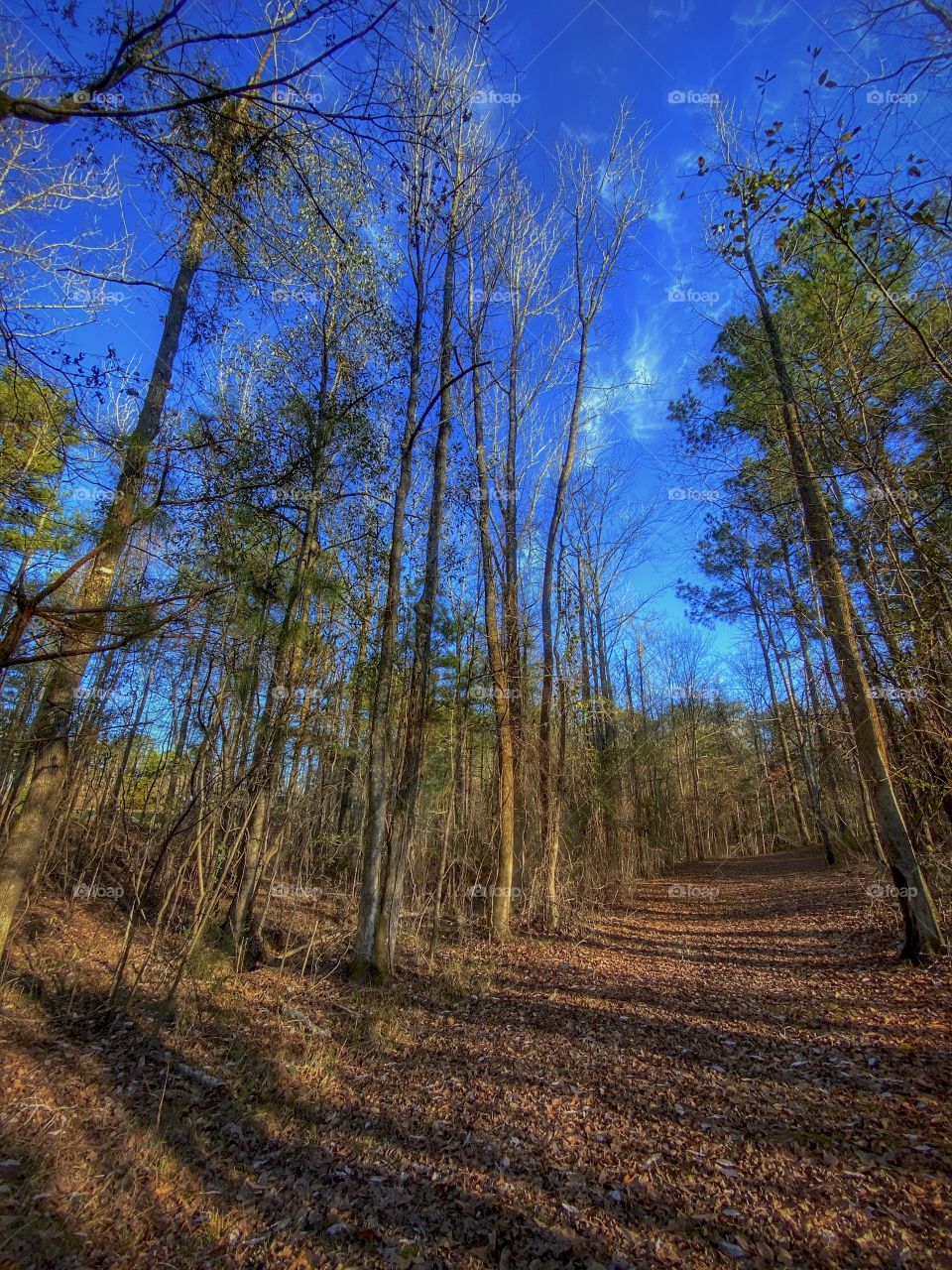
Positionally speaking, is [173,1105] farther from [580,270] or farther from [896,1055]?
[580,270]

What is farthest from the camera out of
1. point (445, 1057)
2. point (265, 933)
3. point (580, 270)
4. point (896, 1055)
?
point (580, 270)

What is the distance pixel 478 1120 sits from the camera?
3172 mm

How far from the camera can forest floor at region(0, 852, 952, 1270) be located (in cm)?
221

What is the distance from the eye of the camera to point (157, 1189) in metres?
2.54

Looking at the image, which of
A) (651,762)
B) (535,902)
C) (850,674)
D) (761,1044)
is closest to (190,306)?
(850,674)

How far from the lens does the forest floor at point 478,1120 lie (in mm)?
2213

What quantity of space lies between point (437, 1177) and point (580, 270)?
13.3 meters

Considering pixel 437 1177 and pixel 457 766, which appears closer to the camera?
pixel 437 1177

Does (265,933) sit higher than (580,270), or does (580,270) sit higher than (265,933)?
(580,270)

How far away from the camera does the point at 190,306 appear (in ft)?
18.8

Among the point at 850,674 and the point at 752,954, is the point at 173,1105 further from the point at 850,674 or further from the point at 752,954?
the point at 850,674

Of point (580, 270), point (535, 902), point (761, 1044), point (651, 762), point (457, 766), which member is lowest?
point (761, 1044)

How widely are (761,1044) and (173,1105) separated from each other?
3871 millimetres

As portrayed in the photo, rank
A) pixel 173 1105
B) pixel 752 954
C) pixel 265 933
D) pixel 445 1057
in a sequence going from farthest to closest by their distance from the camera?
pixel 265 933 → pixel 752 954 → pixel 445 1057 → pixel 173 1105
